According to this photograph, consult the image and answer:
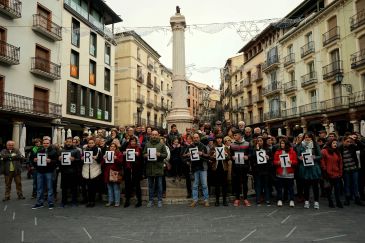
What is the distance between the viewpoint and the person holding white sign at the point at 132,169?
27.9ft

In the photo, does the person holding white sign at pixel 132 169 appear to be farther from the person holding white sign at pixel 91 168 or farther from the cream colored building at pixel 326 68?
the cream colored building at pixel 326 68

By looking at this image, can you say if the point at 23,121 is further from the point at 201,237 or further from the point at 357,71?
the point at 357,71

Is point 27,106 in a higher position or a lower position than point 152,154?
higher

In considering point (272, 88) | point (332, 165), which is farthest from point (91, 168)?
point (272, 88)

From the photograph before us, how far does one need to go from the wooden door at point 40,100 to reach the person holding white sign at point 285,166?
19.6 metres

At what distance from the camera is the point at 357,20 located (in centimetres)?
2452

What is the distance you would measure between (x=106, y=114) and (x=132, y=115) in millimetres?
7120

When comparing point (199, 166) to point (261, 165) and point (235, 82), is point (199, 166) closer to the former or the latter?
point (261, 165)

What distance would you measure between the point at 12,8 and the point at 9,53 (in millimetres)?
2991

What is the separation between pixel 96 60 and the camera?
3062 centimetres

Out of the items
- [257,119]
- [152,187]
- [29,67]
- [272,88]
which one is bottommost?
[152,187]

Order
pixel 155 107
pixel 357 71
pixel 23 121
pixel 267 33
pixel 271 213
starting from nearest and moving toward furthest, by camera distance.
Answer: pixel 271 213
pixel 23 121
pixel 357 71
pixel 267 33
pixel 155 107

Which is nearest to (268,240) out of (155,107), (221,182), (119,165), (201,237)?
(201,237)

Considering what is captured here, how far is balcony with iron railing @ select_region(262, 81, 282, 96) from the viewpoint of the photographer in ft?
119
